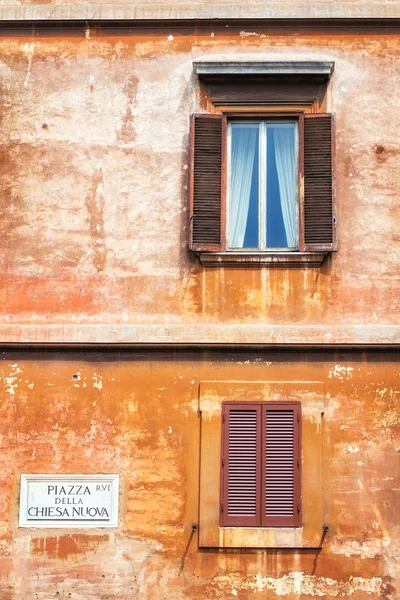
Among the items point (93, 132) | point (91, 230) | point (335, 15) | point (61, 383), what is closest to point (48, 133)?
point (93, 132)

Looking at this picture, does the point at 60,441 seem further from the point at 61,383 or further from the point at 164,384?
the point at 164,384

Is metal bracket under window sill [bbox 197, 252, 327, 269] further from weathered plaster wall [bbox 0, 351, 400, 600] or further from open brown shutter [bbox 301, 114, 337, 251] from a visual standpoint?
weathered plaster wall [bbox 0, 351, 400, 600]

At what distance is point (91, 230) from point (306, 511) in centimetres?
371

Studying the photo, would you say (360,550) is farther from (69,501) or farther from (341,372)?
(69,501)

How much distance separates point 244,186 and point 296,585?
421 cm

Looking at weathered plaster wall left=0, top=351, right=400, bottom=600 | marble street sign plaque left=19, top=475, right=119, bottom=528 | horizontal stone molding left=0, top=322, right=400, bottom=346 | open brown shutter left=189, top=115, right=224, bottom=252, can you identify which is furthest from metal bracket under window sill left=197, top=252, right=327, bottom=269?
marble street sign plaque left=19, top=475, right=119, bottom=528

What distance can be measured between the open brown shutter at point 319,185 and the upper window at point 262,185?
16 centimetres

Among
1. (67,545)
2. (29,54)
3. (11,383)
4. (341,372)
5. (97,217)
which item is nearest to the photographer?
(67,545)

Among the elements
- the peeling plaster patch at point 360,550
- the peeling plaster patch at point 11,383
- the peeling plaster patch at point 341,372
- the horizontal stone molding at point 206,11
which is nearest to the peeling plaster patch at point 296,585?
the peeling plaster patch at point 360,550

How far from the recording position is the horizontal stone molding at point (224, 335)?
982cm

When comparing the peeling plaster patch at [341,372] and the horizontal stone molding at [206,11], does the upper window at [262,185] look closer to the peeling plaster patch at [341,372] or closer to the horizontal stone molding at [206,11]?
the horizontal stone molding at [206,11]

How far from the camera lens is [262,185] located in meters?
10.3

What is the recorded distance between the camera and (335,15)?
10.4 metres

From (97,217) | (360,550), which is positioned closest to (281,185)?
(97,217)
